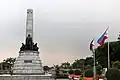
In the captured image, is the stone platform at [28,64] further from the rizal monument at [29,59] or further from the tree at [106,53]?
the tree at [106,53]

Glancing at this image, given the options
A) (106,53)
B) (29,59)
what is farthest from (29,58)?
(106,53)

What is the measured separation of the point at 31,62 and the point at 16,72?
2.19m

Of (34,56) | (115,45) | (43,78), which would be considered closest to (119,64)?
(34,56)

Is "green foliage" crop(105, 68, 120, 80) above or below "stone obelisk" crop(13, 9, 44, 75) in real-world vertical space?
below

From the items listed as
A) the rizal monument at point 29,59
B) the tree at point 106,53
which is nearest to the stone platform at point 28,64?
the rizal monument at point 29,59

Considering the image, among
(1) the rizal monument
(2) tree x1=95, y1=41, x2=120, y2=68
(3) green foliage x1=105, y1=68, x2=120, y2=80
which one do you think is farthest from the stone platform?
(2) tree x1=95, y1=41, x2=120, y2=68

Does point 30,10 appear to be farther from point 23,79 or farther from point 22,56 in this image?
point 23,79

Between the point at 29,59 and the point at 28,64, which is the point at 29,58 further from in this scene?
the point at 28,64

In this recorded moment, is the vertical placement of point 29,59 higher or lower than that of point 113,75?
higher

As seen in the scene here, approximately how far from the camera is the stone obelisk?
34.7 m

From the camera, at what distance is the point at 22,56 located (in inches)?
1406

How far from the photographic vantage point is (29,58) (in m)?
35.5

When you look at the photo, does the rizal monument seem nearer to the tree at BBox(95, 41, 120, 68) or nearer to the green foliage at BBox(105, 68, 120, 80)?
the green foliage at BBox(105, 68, 120, 80)

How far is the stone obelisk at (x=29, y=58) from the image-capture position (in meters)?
34.7
